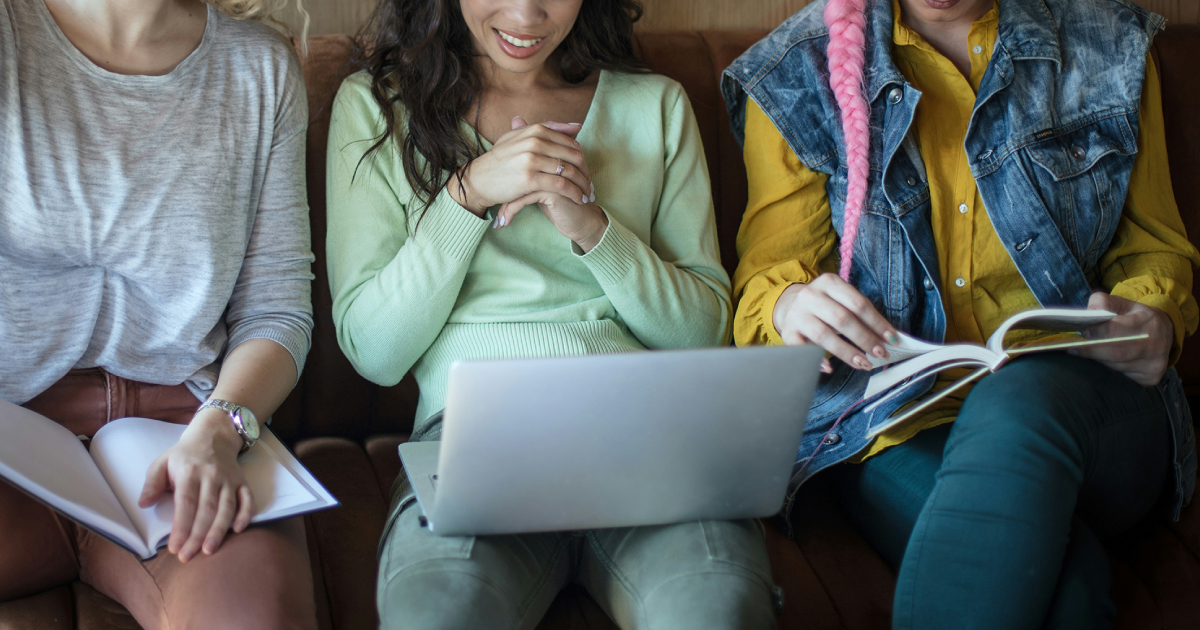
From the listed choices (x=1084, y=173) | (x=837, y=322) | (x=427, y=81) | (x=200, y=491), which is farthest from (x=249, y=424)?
(x=1084, y=173)

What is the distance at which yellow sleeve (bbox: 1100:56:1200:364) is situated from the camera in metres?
1.23

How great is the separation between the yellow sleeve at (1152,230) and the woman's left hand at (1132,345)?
11 cm

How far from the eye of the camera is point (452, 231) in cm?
115

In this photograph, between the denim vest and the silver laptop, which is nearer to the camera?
the silver laptop

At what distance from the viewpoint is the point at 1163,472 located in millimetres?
1141

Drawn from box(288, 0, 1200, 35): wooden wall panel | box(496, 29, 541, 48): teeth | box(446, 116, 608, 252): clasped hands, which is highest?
box(496, 29, 541, 48): teeth

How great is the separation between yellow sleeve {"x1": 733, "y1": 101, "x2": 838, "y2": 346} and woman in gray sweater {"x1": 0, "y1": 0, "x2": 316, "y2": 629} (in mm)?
593

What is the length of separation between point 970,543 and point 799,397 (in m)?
0.27

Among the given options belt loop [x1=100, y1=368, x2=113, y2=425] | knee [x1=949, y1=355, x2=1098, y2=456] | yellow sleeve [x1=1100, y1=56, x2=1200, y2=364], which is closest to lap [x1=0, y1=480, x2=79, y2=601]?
belt loop [x1=100, y1=368, x2=113, y2=425]

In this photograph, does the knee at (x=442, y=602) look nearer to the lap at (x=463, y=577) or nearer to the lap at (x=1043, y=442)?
the lap at (x=463, y=577)

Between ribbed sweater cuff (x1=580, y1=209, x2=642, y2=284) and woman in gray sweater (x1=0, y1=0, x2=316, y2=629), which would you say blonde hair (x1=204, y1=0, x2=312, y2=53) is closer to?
woman in gray sweater (x1=0, y1=0, x2=316, y2=629)

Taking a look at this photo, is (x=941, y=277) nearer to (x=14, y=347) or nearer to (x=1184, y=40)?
(x=1184, y=40)

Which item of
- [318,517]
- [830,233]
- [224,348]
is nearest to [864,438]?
[830,233]

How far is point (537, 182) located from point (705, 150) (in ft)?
1.65
